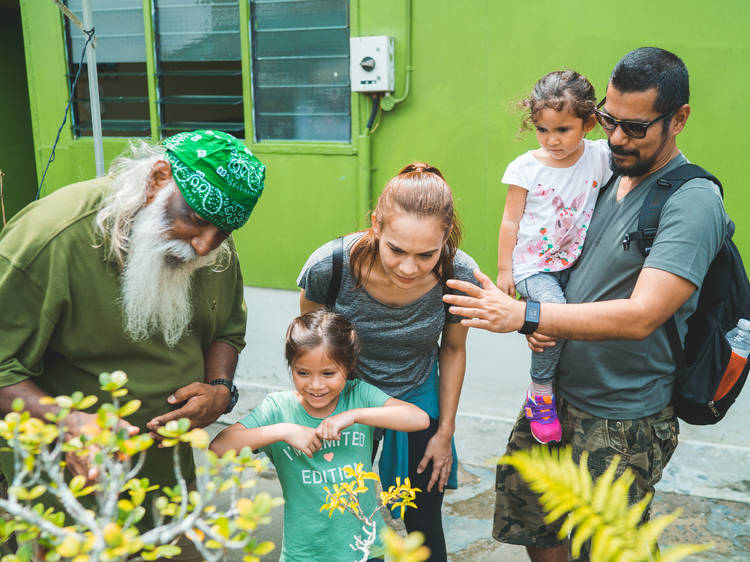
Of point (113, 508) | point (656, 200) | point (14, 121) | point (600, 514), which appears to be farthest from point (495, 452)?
point (14, 121)

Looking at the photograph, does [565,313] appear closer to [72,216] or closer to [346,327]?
[346,327]

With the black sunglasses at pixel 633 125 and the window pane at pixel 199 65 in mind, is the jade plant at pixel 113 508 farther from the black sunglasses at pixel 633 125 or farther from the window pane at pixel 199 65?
the window pane at pixel 199 65

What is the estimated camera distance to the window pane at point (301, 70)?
15.1 feet

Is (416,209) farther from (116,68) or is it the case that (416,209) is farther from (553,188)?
(116,68)

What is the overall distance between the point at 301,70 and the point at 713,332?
3477mm

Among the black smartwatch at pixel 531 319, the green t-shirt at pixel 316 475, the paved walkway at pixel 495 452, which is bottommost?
the paved walkway at pixel 495 452

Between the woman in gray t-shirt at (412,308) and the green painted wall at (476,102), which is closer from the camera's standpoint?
the woman in gray t-shirt at (412,308)

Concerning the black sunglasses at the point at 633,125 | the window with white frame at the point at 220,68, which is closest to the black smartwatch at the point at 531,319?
the black sunglasses at the point at 633,125

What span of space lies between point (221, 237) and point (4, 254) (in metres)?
0.59

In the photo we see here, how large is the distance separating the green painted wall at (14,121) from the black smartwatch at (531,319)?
6027 mm

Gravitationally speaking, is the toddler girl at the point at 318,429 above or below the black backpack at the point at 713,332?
below

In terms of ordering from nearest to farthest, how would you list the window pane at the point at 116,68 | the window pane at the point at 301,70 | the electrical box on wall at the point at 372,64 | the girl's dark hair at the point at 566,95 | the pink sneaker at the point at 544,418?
the pink sneaker at the point at 544,418 → the girl's dark hair at the point at 566,95 → the electrical box on wall at the point at 372,64 → the window pane at the point at 301,70 → the window pane at the point at 116,68

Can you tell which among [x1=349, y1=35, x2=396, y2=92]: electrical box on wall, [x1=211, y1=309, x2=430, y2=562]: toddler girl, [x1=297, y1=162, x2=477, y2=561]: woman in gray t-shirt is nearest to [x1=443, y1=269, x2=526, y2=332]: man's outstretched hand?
[x1=297, y1=162, x2=477, y2=561]: woman in gray t-shirt

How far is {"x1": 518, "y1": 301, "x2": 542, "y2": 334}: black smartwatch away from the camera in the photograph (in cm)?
205
